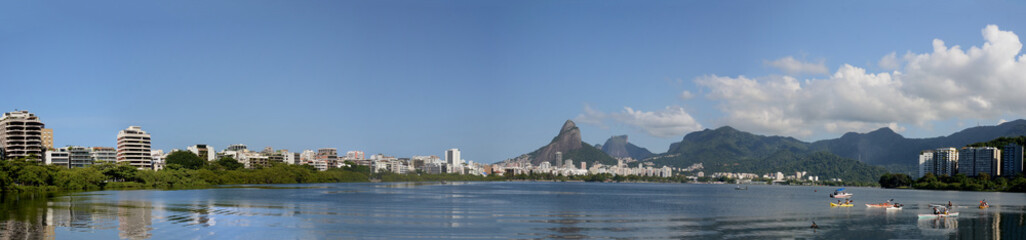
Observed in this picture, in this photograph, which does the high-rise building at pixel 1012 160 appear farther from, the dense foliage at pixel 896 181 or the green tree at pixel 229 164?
the green tree at pixel 229 164

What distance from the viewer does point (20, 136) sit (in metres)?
127

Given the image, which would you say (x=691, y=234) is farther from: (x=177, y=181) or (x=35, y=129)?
(x=35, y=129)

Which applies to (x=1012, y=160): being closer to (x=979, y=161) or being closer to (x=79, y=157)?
(x=979, y=161)

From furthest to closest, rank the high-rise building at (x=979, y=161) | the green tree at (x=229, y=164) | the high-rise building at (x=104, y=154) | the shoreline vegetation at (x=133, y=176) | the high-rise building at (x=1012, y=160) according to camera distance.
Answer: the high-rise building at (x=979, y=161)
the green tree at (x=229, y=164)
the high-rise building at (x=1012, y=160)
the high-rise building at (x=104, y=154)
the shoreline vegetation at (x=133, y=176)

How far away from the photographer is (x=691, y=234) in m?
37.6

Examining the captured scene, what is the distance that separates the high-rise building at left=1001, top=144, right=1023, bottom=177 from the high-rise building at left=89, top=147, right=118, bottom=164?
191060 mm

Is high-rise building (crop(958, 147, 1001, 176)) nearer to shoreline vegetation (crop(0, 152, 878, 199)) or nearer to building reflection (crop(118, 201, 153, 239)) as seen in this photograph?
shoreline vegetation (crop(0, 152, 878, 199))

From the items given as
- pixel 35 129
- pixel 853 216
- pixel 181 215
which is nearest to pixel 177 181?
pixel 35 129

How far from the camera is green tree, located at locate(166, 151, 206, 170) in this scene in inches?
5920

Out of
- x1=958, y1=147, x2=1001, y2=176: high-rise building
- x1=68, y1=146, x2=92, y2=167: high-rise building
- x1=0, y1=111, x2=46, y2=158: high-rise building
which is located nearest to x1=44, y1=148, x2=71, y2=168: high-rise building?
x1=0, y1=111, x2=46, y2=158: high-rise building

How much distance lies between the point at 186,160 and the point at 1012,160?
180700 millimetres

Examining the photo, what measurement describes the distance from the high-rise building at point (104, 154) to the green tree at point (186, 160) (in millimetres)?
10583

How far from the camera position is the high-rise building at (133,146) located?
140 m

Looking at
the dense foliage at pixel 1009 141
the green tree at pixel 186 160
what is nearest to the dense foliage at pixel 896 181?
the dense foliage at pixel 1009 141
